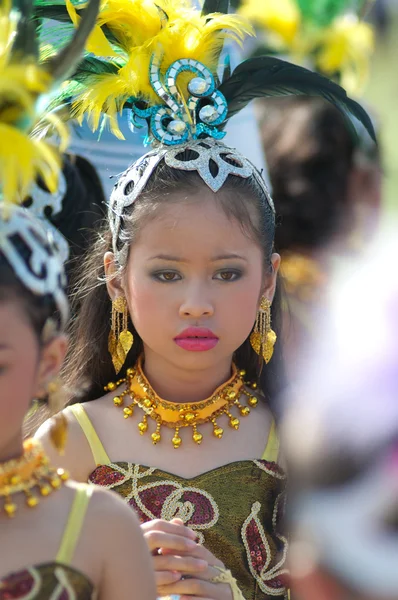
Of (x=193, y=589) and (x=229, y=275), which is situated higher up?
(x=229, y=275)

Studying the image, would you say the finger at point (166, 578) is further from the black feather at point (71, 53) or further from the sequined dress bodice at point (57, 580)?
the black feather at point (71, 53)

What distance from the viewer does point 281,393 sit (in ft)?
9.76

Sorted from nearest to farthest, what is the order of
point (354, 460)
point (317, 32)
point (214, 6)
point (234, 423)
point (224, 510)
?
point (354, 460) → point (224, 510) → point (234, 423) → point (214, 6) → point (317, 32)

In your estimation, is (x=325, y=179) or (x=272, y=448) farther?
(x=325, y=179)

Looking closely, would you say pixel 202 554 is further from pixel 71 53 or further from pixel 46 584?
pixel 71 53

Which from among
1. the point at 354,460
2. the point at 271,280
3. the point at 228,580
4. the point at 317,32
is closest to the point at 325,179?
the point at 317,32

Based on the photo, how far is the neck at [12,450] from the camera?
72.0 inches

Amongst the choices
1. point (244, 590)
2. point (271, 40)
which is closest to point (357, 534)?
point (244, 590)

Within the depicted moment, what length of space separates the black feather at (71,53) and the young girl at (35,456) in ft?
0.04

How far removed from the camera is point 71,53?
186cm

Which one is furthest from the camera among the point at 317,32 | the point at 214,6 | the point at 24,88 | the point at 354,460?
the point at 317,32

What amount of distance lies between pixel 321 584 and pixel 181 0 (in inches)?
85.5

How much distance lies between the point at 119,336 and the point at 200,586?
2.58 feet

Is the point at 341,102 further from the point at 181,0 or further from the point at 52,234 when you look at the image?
the point at 52,234
